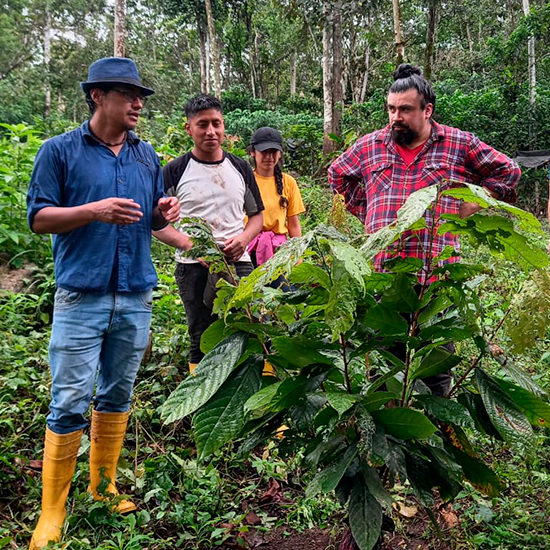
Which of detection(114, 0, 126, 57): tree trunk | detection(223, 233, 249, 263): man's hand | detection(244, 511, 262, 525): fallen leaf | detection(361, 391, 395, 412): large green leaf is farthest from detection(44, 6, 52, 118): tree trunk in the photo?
detection(361, 391, 395, 412): large green leaf

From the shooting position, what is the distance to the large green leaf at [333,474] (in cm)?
109

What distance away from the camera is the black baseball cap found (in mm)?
3584

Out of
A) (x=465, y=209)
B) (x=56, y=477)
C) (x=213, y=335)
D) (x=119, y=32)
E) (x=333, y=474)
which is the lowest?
(x=56, y=477)

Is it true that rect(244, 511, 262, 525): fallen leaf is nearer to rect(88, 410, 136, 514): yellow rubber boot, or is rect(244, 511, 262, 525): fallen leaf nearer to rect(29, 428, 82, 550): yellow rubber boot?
rect(88, 410, 136, 514): yellow rubber boot

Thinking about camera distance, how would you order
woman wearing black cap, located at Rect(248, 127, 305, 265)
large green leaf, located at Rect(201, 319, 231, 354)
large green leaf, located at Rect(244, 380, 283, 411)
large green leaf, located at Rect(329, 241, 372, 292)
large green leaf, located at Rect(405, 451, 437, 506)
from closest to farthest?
large green leaf, located at Rect(329, 241, 372, 292), large green leaf, located at Rect(244, 380, 283, 411), large green leaf, located at Rect(405, 451, 437, 506), large green leaf, located at Rect(201, 319, 231, 354), woman wearing black cap, located at Rect(248, 127, 305, 265)

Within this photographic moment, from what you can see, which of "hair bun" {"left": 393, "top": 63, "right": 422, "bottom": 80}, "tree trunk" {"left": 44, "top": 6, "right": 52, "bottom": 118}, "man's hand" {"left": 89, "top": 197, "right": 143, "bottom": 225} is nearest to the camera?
"man's hand" {"left": 89, "top": 197, "right": 143, "bottom": 225}

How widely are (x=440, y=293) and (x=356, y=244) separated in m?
0.25

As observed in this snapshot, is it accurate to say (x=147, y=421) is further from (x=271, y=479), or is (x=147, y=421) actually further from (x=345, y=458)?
(x=345, y=458)

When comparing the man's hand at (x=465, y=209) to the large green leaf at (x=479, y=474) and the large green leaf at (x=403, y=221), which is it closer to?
the large green leaf at (x=479, y=474)

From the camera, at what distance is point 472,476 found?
131 centimetres

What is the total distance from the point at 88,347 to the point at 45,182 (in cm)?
71

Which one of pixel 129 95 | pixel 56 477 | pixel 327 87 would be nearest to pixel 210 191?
pixel 129 95

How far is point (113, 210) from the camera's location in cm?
199

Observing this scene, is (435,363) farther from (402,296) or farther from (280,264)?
(280,264)
